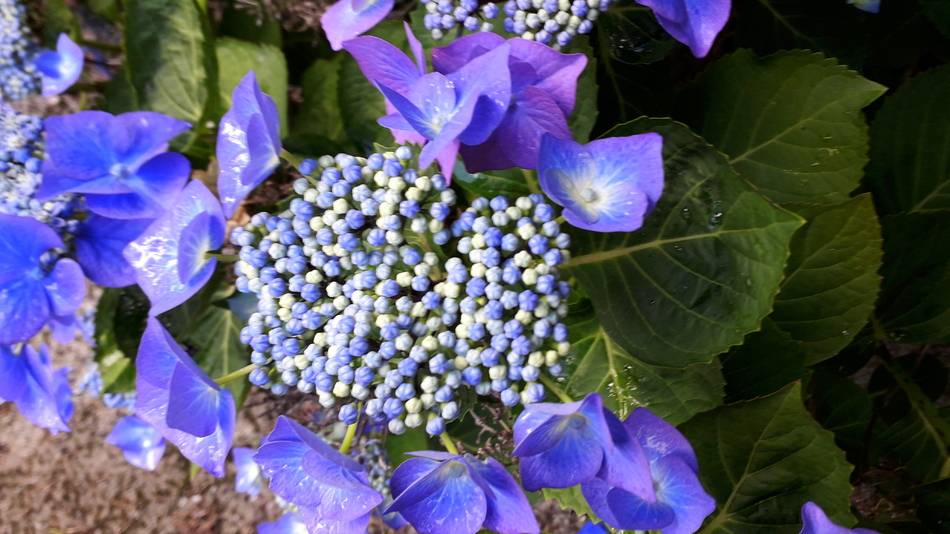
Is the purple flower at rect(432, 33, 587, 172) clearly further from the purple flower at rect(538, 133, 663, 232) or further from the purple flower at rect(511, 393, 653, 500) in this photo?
the purple flower at rect(511, 393, 653, 500)

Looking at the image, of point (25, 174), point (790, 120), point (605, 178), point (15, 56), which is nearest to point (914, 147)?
point (790, 120)

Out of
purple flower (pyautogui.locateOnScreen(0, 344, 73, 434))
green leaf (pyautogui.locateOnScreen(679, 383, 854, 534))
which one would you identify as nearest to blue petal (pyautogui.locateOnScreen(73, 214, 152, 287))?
purple flower (pyautogui.locateOnScreen(0, 344, 73, 434))

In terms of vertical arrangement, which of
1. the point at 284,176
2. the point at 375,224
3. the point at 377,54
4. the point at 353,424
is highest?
the point at 377,54

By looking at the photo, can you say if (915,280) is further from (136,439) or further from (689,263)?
(136,439)

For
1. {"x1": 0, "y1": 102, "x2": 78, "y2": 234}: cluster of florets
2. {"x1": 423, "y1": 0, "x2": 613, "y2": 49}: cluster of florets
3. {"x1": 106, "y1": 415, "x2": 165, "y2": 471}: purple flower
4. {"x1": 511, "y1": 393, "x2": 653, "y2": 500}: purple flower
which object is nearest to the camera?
{"x1": 511, "y1": 393, "x2": 653, "y2": 500}: purple flower

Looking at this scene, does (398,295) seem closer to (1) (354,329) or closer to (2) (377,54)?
(1) (354,329)

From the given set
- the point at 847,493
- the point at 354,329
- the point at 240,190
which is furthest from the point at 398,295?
the point at 847,493

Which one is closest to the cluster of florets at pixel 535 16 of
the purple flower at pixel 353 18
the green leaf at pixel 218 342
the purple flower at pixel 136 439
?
the purple flower at pixel 353 18
